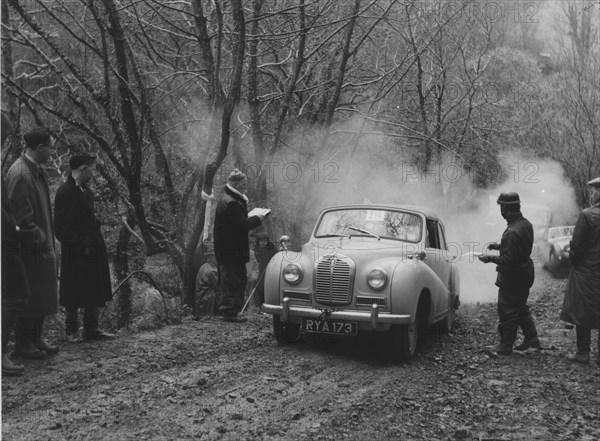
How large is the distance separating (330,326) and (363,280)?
67cm

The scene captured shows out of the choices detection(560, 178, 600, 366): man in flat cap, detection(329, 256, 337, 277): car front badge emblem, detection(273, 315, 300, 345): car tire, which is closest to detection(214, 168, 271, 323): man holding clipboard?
detection(273, 315, 300, 345): car tire

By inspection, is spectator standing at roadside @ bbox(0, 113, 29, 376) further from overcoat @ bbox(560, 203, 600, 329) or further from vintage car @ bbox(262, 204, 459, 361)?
overcoat @ bbox(560, 203, 600, 329)

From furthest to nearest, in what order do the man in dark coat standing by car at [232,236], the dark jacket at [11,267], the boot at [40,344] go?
the man in dark coat standing by car at [232,236], the boot at [40,344], the dark jacket at [11,267]

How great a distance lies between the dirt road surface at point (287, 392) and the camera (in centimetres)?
492

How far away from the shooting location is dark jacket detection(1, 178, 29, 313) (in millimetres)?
5535

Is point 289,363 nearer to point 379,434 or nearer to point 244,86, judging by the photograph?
point 379,434

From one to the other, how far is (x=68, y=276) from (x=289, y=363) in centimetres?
269

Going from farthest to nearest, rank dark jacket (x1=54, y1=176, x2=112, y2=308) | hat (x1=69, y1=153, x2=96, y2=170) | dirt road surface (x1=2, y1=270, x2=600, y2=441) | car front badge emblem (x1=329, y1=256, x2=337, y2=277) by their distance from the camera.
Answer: car front badge emblem (x1=329, y1=256, x2=337, y2=277) < hat (x1=69, y1=153, x2=96, y2=170) < dark jacket (x1=54, y1=176, x2=112, y2=308) < dirt road surface (x1=2, y1=270, x2=600, y2=441)

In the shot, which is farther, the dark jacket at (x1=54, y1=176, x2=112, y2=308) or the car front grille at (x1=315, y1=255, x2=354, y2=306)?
the car front grille at (x1=315, y1=255, x2=354, y2=306)

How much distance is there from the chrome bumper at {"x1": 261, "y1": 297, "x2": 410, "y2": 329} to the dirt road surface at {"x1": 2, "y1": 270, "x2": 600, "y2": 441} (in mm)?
488

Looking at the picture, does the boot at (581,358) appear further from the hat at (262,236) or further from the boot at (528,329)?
the hat at (262,236)

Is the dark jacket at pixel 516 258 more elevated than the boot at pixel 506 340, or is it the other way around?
the dark jacket at pixel 516 258

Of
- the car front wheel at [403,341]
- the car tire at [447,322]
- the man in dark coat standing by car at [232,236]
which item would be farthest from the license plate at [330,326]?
the car tire at [447,322]

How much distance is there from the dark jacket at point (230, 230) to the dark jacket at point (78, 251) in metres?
2.16
